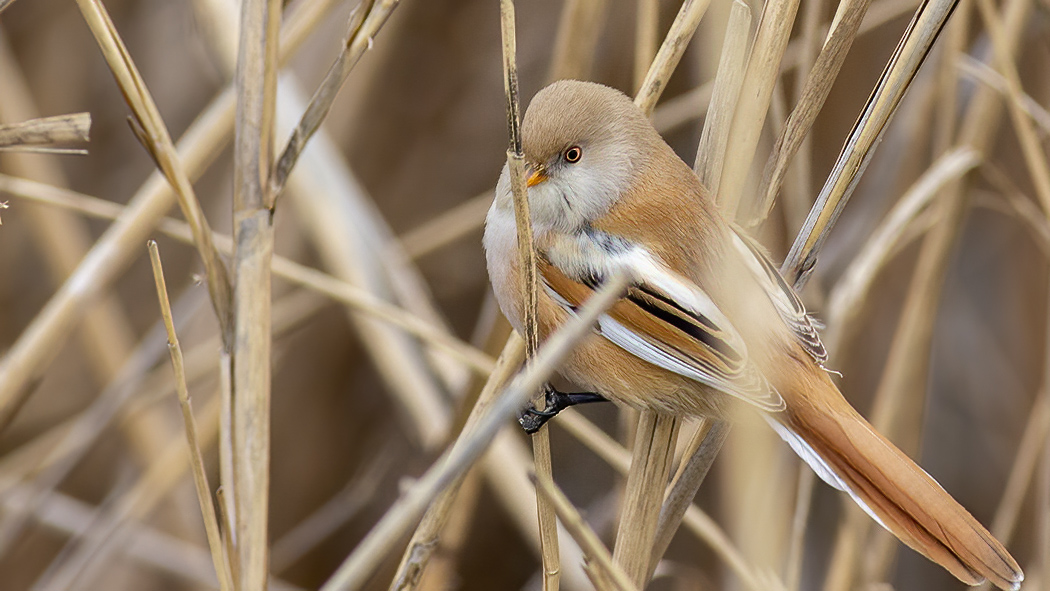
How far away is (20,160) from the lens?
240cm

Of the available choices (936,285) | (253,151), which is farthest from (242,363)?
(936,285)

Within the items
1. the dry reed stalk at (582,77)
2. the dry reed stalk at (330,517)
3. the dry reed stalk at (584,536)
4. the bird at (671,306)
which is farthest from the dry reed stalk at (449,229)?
the dry reed stalk at (584,536)

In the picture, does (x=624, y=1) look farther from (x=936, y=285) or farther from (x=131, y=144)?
(x=131, y=144)

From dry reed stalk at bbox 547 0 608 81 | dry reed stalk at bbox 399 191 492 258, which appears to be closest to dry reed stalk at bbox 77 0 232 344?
dry reed stalk at bbox 547 0 608 81

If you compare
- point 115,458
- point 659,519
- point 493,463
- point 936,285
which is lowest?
point 659,519

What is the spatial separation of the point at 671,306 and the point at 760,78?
416 millimetres

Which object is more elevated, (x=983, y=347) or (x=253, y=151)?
(x=253, y=151)

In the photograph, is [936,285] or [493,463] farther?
[493,463]

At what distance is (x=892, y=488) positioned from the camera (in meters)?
1.37

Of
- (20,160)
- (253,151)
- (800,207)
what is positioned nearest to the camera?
(253,151)

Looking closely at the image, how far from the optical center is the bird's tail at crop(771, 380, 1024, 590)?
127 centimetres

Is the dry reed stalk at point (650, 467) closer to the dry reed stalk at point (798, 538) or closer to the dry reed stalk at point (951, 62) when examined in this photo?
the dry reed stalk at point (798, 538)

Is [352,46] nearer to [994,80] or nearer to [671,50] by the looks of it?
[671,50]

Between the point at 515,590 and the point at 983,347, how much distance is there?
1.77 m
